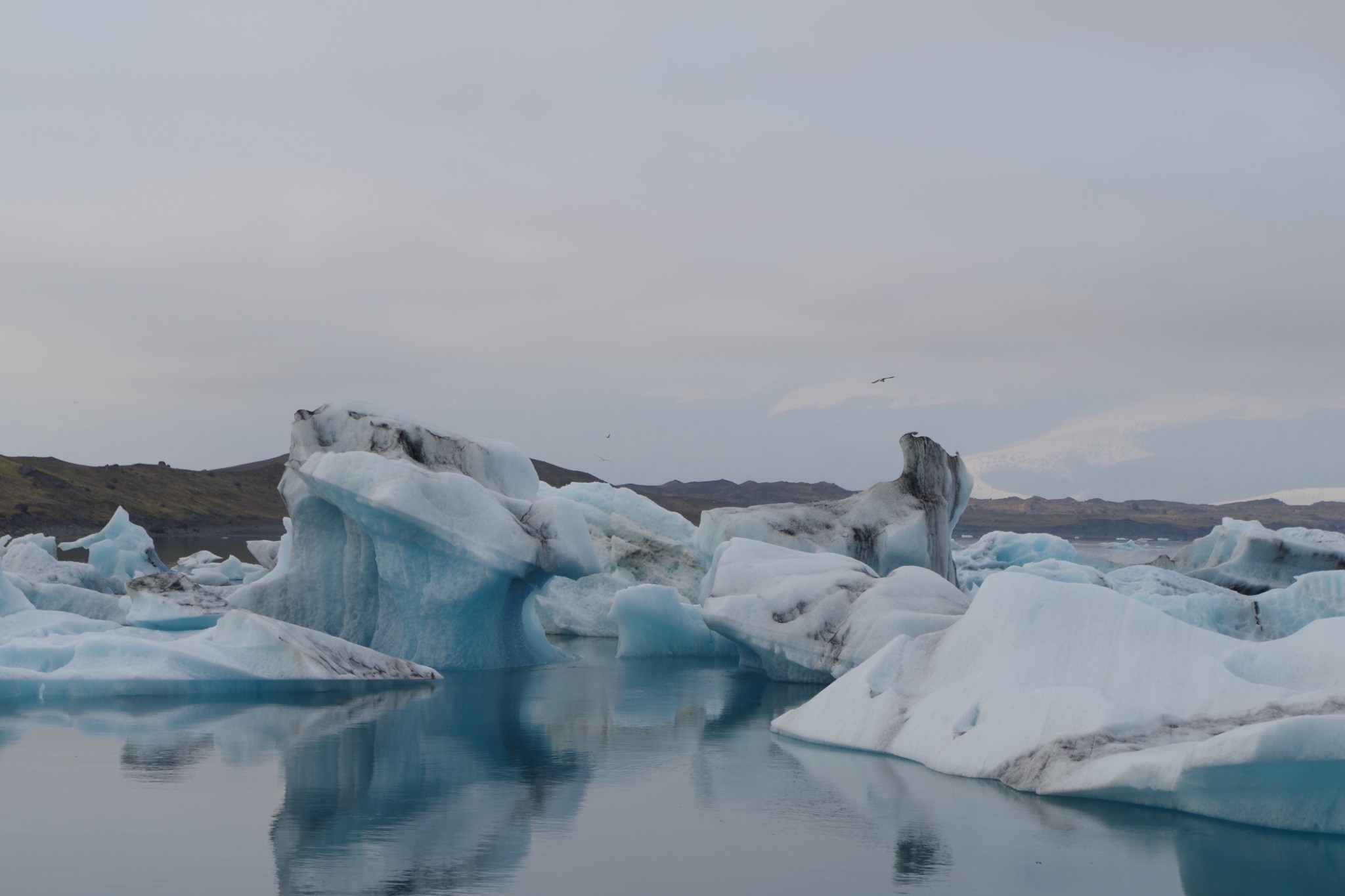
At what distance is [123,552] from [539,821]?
85.1 ft

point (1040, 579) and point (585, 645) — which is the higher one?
point (1040, 579)

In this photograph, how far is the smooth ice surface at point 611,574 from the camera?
915 inches

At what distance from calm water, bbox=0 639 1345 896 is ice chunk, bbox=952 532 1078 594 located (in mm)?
22752

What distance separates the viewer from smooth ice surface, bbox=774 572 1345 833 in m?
7.43

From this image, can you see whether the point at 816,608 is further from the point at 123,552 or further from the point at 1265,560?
the point at 123,552

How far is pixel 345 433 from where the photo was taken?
683 inches

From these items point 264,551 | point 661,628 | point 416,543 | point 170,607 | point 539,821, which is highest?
point 416,543

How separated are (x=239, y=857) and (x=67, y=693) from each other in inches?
279

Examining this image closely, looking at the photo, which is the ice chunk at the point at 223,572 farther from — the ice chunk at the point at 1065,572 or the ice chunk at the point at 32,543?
the ice chunk at the point at 1065,572

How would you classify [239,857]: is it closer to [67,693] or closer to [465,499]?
[67,693]

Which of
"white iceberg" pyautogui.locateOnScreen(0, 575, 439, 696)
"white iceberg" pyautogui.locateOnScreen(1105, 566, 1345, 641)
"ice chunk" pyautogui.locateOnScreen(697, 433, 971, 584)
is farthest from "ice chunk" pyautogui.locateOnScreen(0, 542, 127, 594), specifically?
"white iceberg" pyautogui.locateOnScreen(1105, 566, 1345, 641)

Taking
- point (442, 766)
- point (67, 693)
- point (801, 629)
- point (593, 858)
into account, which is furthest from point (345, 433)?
point (593, 858)

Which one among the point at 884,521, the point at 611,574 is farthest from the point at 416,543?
the point at 884,521

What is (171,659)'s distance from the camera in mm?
13047
